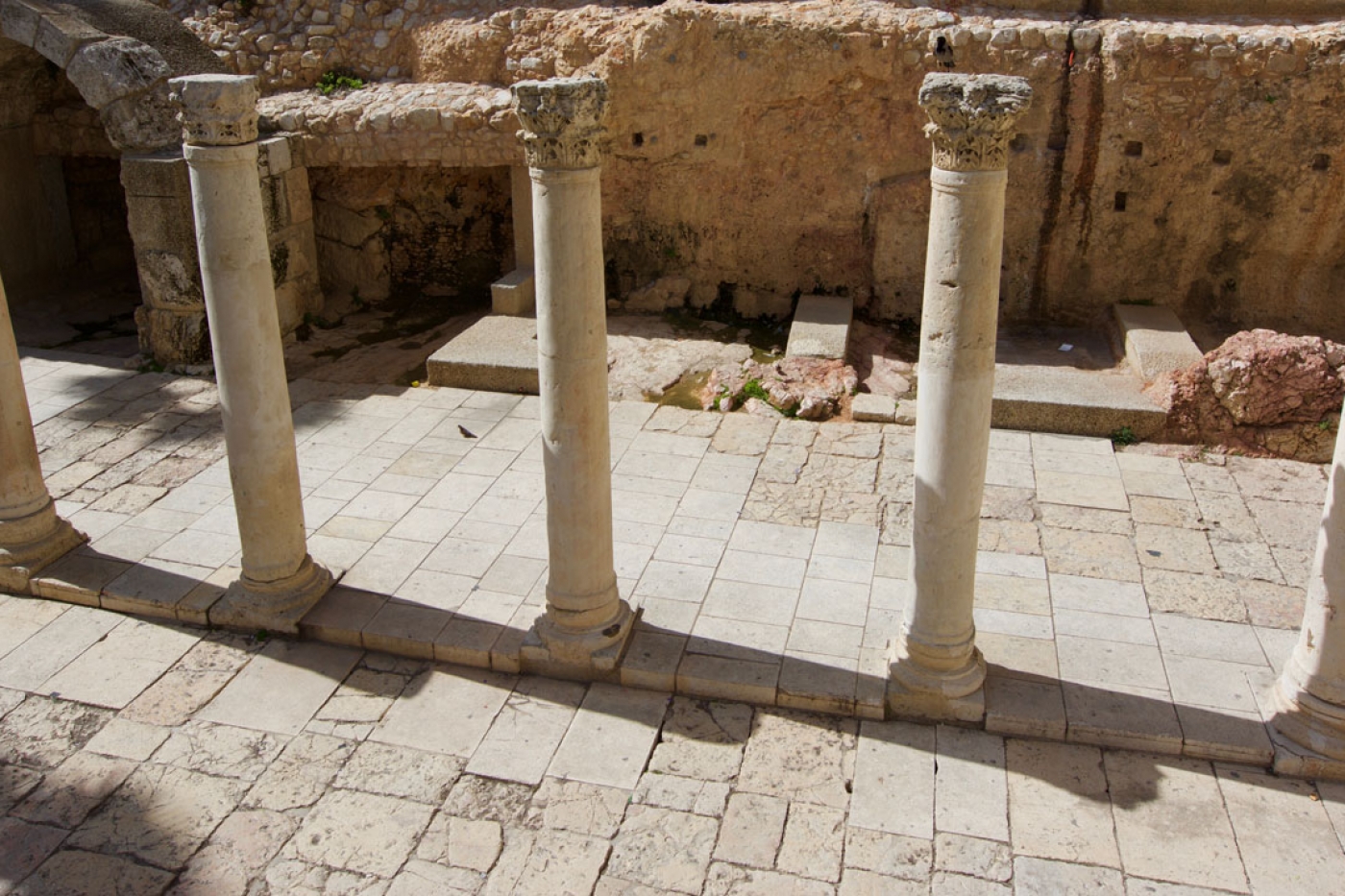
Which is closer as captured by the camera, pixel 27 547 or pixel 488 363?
pixel 27 547

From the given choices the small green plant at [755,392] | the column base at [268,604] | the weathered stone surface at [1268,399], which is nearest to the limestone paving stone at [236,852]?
the column base at [268,604]

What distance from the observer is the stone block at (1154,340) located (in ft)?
31.6

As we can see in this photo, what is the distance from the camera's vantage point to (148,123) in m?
10.0

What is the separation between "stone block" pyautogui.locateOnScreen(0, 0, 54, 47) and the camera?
9930 mm

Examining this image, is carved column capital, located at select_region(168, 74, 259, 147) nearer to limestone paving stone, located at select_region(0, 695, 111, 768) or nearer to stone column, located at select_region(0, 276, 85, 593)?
stone column, located at select_region(0, 276, 85, 593)

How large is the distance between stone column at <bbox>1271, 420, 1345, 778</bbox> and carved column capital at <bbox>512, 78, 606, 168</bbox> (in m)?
3.70

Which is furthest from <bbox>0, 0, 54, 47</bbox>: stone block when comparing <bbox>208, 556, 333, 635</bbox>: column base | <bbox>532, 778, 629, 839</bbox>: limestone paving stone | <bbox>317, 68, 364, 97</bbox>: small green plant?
<bbox>532, 778, 629, 839</bbox>: limestone paving stone

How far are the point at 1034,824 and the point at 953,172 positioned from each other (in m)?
2.95

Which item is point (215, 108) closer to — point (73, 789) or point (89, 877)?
point (73, 789)

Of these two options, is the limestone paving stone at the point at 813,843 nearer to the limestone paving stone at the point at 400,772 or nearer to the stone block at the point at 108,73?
the limestone paving stone at the point at 400,772

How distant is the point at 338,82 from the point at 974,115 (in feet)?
27.8

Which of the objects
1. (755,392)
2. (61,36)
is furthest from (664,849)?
(61,36)

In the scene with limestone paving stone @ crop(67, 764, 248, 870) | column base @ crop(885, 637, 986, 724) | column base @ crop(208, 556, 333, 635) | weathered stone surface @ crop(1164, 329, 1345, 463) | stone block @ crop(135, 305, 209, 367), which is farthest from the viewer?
stone block @ crop(135, 305, 209, 367)

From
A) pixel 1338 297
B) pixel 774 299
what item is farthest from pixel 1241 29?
pixel 774 299
